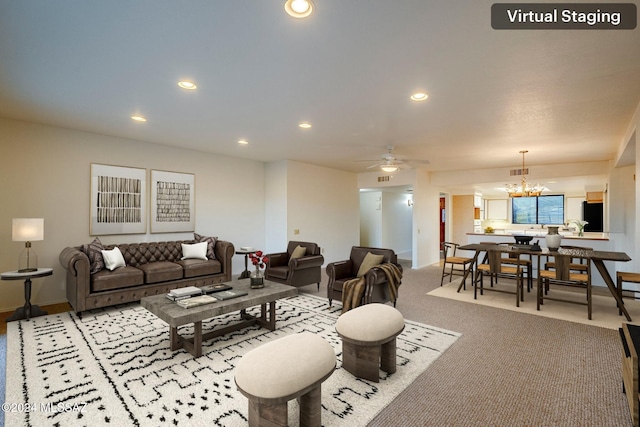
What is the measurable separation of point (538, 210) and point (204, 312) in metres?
12.5

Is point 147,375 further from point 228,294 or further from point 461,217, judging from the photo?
point 461,217

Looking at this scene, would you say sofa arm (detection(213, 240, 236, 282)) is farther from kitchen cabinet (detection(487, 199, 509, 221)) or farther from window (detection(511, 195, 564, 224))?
Answer: window (detection(511, 195, 564, 224))

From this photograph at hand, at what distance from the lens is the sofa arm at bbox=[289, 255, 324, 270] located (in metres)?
5.04

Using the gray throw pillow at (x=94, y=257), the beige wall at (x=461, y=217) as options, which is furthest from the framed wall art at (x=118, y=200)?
the beige wall at (x=461, y=217)

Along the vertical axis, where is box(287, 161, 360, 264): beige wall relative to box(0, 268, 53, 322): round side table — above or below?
above

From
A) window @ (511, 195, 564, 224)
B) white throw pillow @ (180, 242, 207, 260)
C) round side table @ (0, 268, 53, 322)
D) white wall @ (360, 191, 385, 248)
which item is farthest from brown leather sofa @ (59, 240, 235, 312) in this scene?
window @ (511, 195, 564, 224)

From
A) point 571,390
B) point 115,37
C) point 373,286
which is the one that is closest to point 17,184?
point 115,37

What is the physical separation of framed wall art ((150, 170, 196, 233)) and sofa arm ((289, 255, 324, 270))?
2523mm

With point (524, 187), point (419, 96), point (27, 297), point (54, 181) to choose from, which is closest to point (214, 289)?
point (27, 297)

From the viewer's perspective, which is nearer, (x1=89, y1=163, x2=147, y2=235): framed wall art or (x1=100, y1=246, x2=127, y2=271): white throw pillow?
(x1=100, y1=246, x2=127, y2=271): white throw pillow

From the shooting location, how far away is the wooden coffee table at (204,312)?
2809mm

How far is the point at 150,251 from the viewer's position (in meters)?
5.23

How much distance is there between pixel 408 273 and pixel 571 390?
15.8 feet

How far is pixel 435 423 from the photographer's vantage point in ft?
6.56
